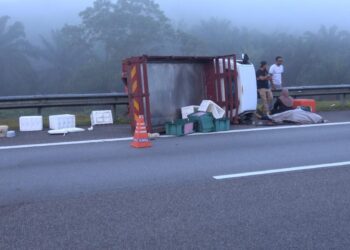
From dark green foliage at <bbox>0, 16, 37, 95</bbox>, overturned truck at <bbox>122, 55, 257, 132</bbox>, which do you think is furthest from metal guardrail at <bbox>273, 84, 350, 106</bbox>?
dark green foliage at <bbox>0, 16, 37, 95</bbox>

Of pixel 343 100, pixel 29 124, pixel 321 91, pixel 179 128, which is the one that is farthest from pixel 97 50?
pixel 179 128

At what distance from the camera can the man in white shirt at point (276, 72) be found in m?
16.3

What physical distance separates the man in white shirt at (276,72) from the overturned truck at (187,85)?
2245mm

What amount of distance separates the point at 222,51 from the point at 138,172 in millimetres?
31968

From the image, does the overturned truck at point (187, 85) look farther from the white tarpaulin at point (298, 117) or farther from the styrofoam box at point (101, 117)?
the styrofoam box at point (101, 117)

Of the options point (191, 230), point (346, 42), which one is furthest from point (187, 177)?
point (346, 42)

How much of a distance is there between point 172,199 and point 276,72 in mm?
11135

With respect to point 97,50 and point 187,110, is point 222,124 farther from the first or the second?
Result: point 97,50

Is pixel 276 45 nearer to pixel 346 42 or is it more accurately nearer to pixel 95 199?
pixel 346 42

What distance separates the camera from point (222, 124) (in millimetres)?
12695

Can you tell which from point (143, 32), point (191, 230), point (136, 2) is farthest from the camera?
point (136, 2)

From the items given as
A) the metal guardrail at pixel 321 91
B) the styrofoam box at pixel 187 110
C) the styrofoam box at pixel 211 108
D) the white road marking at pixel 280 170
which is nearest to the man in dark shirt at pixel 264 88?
the metal guardrail at pixel 321 91

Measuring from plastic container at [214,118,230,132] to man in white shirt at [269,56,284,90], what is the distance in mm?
4233

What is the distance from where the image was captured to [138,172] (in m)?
7.70
